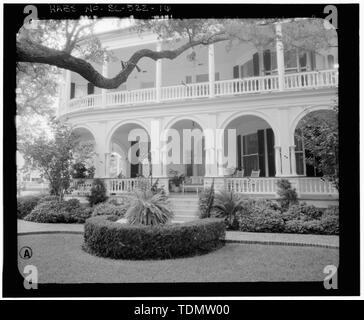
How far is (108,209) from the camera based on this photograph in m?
6.39

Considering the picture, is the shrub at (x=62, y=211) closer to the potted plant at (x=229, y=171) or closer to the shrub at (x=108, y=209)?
the shrub at (x=108, y=209)

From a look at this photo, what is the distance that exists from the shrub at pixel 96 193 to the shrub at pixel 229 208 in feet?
9.55

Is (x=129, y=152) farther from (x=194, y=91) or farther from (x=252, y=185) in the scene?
(x=252, y=185)

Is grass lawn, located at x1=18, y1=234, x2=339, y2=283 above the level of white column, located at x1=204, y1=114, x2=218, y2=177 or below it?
below

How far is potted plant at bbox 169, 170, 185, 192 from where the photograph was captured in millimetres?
6898

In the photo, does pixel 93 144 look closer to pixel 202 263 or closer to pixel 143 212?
pixel 143 212

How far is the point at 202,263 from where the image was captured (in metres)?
4.21

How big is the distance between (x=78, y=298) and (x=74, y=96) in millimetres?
5773

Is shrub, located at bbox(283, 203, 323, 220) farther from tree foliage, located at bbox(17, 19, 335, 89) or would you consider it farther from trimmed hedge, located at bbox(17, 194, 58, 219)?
trimmed hedge, located at bbox(17, 194, 58, 219)

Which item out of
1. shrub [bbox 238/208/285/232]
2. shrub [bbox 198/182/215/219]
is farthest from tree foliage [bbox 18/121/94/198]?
shrub [bbox 238/208/285/232]

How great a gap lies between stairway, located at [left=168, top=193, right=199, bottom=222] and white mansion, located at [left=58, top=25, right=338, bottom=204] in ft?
1.72

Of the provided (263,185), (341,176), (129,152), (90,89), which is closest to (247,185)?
(263,185)

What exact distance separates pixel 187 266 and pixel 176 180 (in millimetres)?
3156

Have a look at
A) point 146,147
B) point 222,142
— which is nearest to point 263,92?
point 222,142
